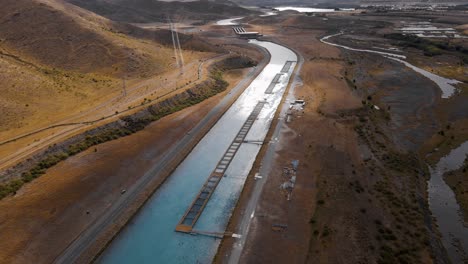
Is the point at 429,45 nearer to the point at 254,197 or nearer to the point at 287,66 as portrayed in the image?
the point at 287,66

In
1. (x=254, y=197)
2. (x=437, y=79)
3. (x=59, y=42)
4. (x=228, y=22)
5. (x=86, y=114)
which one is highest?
(x=59, y=42)

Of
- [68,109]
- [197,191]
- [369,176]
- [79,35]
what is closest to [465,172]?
[369,176]

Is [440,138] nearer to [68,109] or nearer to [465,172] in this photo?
[465,172]

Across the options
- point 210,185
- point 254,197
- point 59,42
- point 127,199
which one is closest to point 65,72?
point 59,42

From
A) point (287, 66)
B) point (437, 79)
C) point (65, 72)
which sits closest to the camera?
point (65, 72)

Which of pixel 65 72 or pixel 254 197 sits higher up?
pixel 65 72

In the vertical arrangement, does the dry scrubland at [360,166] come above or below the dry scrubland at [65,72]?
below

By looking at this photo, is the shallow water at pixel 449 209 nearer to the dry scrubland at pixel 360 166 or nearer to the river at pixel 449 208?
the river at pixel 449 208

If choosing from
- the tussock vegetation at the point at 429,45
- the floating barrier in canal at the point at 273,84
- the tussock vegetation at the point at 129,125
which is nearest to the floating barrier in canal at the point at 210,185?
the tussock vegetation at the point at 129,125
